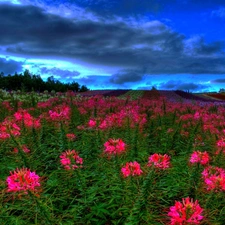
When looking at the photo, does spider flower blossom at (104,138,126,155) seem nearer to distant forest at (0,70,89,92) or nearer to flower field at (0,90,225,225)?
flower field at (0,90,225,225)

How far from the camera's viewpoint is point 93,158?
4.53m

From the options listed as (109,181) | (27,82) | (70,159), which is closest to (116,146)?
(70,159)

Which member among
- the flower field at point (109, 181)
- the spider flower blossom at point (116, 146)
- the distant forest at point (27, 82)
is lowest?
the flower field at point (109, 181)

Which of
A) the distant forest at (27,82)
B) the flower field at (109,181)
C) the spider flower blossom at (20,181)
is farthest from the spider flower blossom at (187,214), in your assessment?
the distant forest at (27,82)

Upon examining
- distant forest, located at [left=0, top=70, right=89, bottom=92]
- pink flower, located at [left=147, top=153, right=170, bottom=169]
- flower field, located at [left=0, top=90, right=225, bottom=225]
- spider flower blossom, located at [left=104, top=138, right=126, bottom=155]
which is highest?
distant forest, located at [left=0, top=70, right=89, bottom=92]

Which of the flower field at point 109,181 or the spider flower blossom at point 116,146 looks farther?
the spider flower blossom at point 116,146

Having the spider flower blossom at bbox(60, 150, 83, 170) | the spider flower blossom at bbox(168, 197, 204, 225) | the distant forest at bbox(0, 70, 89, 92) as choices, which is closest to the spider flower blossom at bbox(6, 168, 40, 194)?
the spider flower blossom at bbox(60, 150, 83, 170)

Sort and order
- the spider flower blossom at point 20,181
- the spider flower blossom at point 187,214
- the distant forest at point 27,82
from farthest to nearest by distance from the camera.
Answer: the distant forest at point 27,82, the spider flower blossom at point 20,181, the spider flower blossom at point 187,214

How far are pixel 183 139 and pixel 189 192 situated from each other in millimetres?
3367

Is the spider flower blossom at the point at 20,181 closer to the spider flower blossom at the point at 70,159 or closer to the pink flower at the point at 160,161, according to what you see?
the spider flower blossom at the point at 70,159

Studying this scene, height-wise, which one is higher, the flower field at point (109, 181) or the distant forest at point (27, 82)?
the distant forest at point (27, 82)

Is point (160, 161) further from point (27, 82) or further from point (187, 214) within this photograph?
point (27, 82)

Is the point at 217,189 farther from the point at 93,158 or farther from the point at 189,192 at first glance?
the point at 93,158

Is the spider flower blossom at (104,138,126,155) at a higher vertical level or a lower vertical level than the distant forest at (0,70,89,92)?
lower
